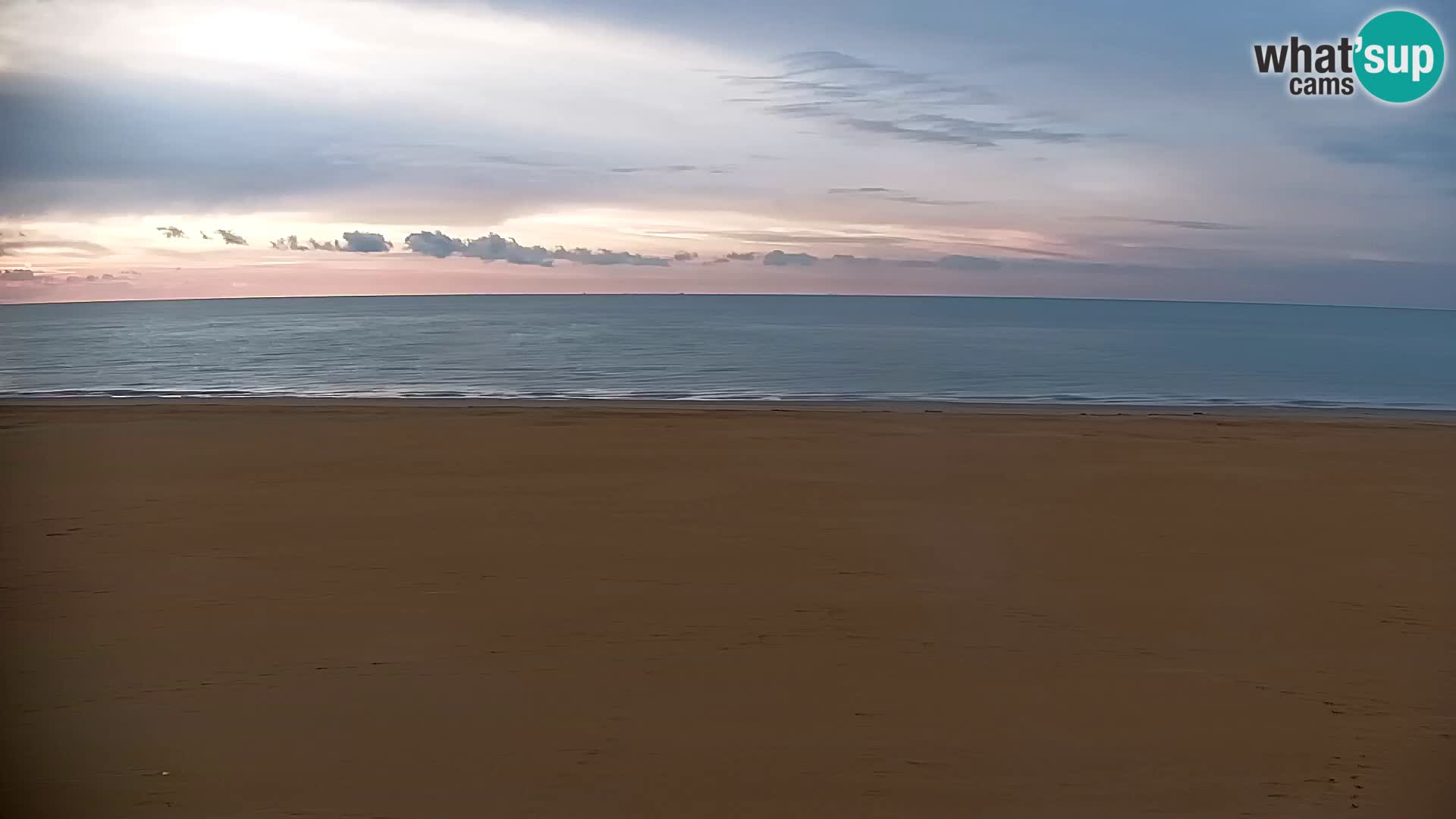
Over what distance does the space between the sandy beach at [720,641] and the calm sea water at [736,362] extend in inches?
63.7

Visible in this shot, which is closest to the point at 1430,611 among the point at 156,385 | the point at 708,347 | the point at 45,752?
the point at 45,752

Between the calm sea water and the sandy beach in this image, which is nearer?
the sandy beach

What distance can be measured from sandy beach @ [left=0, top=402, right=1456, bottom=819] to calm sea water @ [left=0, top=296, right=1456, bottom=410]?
162cm

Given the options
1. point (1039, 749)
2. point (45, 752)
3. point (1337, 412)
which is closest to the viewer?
point (45, 752)

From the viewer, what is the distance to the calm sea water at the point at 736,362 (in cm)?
1988

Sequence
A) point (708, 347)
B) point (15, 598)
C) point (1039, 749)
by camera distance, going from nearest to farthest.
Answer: point (1039, 749), point (15, 598), point (708, 347)

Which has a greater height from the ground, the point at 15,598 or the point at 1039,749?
the point at 15,598

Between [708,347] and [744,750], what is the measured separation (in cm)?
3120

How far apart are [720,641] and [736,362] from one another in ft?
76.8

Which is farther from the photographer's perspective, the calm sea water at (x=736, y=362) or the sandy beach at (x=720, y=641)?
the calm sea water at (x=736, y=362)

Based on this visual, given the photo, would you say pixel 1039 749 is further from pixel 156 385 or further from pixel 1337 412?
pixel 156 385

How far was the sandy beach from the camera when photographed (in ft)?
10.9

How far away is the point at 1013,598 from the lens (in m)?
5.39

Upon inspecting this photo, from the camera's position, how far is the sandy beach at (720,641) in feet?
10.9
